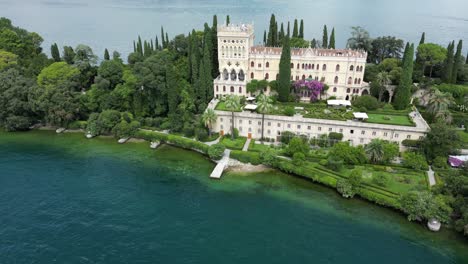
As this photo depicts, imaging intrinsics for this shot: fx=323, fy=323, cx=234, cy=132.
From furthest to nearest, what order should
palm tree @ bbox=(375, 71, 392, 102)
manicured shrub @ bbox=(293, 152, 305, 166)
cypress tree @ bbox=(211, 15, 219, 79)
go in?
cypress tree @ bbox=(211, 15, 219, 79)
palm tree @ bbox=(375, 71, 392, 102)
manicured shrub @ bbox=(293, 152, 305, 166)

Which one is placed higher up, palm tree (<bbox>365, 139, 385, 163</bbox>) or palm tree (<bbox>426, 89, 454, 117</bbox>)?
palm tree (<bbox>426, 89, 454, 117</bbox>)

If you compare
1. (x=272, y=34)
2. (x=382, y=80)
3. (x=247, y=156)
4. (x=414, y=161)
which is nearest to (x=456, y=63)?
(x=382, y=80)

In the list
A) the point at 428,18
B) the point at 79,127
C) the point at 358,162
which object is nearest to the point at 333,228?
the point at 358,162

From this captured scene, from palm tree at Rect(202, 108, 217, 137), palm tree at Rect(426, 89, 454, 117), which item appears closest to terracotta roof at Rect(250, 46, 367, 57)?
palm tree at Rect(426, 89, 454, 117)

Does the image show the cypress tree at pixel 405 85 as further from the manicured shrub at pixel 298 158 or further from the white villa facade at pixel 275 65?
the manicured shrub at pixel 298 158

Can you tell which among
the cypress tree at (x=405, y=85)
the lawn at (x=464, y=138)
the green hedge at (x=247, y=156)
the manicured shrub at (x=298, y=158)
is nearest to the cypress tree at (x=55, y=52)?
the green hedge at (x=247, y=156)

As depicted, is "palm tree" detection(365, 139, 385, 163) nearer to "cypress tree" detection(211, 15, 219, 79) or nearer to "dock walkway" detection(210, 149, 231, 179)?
"dock walkway" detection(210, 149, 231, 179)

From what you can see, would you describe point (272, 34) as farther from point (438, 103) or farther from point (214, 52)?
point (438, 103)
